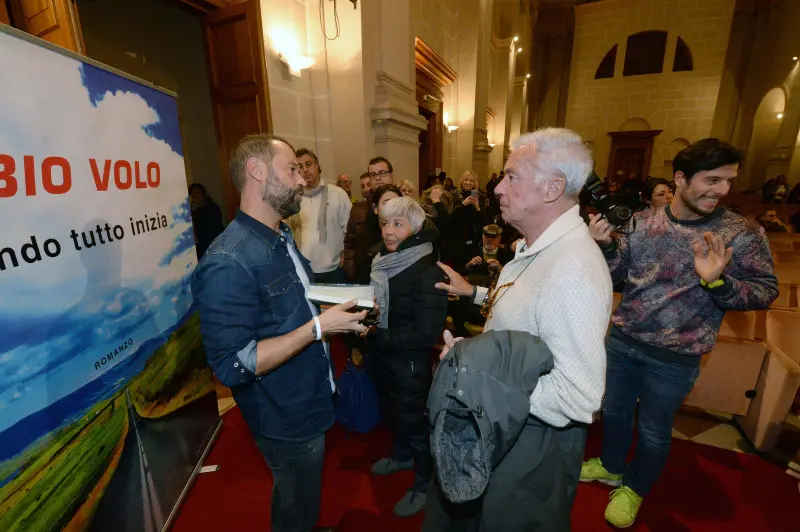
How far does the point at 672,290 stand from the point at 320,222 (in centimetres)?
281

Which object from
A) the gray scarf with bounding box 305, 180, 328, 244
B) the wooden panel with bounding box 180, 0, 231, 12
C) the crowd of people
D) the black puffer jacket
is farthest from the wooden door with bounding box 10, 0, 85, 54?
the black puffer jacket

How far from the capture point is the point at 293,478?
4.89ft

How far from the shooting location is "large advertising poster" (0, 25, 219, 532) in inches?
42.0

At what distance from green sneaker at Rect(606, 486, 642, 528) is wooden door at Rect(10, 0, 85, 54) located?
14.3ft

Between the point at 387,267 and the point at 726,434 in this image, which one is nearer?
the point at 387,267

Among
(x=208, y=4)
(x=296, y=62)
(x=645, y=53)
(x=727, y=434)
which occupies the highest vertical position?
(x=645, y=53)

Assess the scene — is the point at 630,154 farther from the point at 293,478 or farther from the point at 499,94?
the point at 293,478

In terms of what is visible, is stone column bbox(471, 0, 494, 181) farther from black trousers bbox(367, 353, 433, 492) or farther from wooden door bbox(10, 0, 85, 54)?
black trousers bbox(367, 353, 433, 492)

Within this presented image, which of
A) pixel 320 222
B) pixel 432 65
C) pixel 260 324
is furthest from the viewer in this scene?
pixel 432 65

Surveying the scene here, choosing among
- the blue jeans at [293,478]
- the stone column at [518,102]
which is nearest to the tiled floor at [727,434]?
the blue jeans at [293,478]

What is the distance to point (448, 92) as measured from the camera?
8586 millimetres

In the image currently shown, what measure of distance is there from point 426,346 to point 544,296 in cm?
103

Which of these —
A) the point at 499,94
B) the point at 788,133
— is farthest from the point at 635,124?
the point at 499,94

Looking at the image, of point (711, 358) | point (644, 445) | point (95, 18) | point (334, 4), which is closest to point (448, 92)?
point (334, 4)
